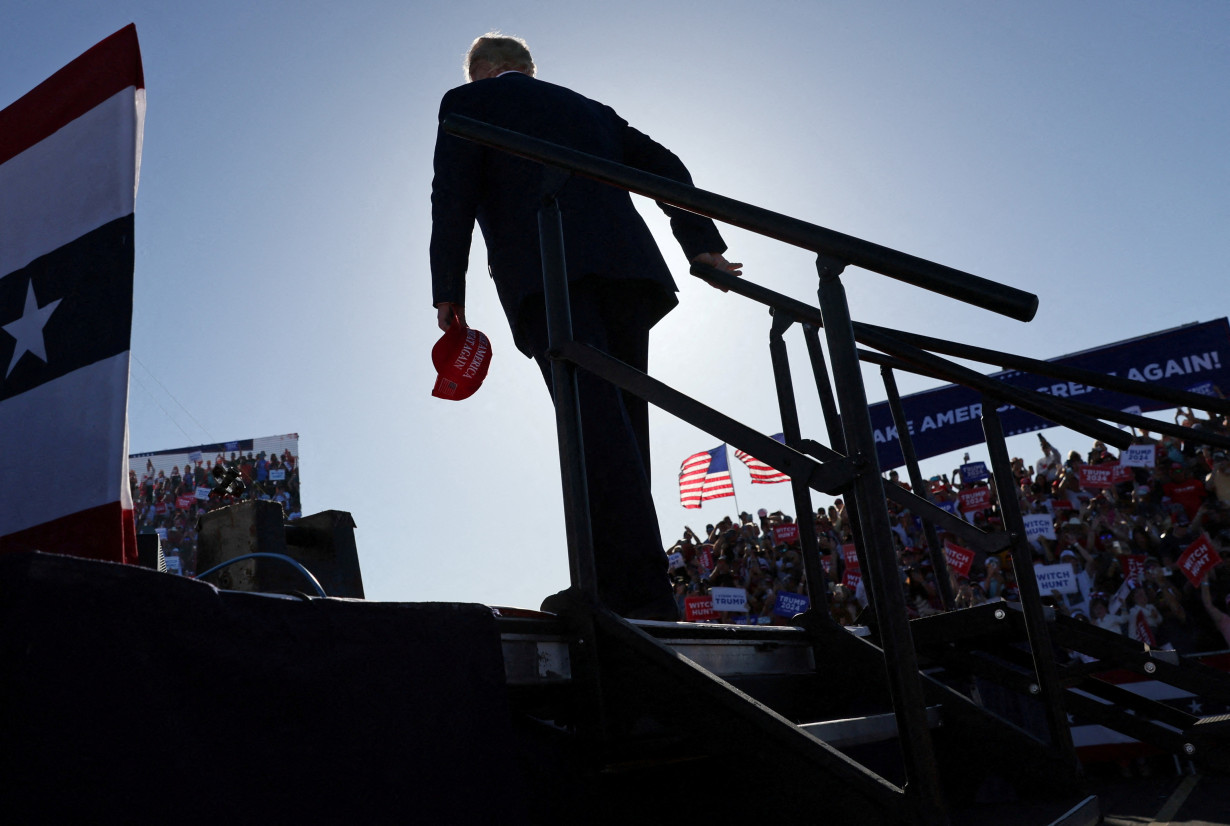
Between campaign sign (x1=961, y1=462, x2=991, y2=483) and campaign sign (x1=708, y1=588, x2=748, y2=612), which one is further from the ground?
campaign sign (x1=961, y1=462, x2=991, y2=483)

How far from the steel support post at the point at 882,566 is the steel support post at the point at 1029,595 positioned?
2.58ft

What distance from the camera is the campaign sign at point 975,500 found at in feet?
33.0

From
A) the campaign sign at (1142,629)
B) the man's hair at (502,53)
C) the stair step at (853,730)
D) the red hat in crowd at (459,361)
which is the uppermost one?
the man's hair at (502,53)

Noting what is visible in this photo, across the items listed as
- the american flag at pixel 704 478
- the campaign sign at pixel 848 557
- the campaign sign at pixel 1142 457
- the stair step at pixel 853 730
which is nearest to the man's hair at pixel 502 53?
the stair step at pixel 853 730

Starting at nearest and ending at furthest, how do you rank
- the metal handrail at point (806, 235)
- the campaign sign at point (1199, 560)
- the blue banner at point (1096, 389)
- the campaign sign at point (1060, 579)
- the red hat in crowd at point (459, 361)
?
the metal handrail at point (806, 235) < the red hat in crowd at point (459, 361) < the campaign sign at point (1199, 560) < the campaign sign at point (1060, 579) < the blue banner at point (1096, 389)

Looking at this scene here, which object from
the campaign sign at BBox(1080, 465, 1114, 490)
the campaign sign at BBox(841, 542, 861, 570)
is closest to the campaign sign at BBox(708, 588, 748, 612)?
the campaign sign at BBox(841, 542, 861, 570)

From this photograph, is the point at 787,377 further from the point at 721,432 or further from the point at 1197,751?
the point at 1197,751

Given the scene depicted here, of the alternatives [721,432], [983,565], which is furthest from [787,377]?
[983,565]

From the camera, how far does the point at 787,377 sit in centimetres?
248

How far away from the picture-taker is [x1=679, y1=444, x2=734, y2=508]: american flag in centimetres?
1691

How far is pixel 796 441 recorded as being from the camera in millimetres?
2463

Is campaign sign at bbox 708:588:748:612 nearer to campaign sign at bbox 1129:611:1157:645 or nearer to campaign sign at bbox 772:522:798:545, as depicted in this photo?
campaign sign at bbox 772:522:798:545

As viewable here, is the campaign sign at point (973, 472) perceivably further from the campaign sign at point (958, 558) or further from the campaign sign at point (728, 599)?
the campaign sign at point (958, 558)

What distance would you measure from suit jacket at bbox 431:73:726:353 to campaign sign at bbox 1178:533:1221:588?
18.1ft
